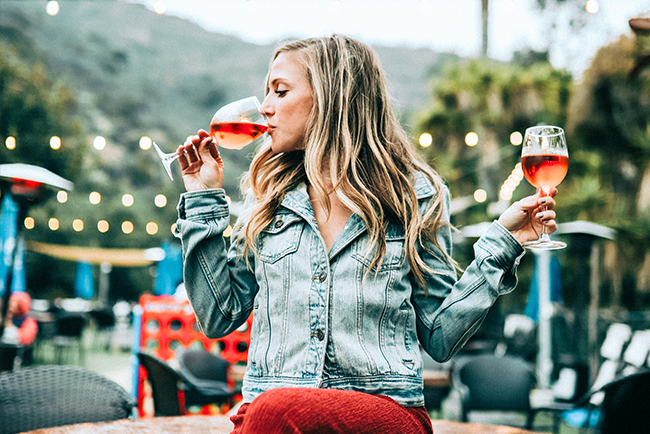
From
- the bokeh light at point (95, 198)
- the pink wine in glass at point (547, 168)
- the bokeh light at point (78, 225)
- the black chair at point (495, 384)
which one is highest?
the bokeh light at point (95, 198)

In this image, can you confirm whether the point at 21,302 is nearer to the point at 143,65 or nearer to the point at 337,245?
the point at 337,245

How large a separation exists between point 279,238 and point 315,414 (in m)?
0.61

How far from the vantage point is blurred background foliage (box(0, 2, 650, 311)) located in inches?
415

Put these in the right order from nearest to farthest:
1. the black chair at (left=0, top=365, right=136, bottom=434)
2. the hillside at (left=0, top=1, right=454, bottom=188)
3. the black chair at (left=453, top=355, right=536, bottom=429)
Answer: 1. the black chair at (left=0, top=365, right=136, bottom=434)
2. the black chair at (left=453, top=355, right=536, bottom=429)
3. the hillside at (left=0, top=1, right=454, bottom=188)

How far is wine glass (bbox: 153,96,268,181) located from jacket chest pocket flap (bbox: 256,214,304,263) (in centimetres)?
24

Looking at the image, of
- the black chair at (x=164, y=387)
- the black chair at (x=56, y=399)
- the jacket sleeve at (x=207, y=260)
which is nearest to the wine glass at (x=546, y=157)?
the jacket sleeve at (x=207, y=260)

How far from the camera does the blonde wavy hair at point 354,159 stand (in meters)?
1.38

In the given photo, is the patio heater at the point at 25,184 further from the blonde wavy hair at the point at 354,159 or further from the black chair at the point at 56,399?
the blonde wavy hair at the point at 354,159

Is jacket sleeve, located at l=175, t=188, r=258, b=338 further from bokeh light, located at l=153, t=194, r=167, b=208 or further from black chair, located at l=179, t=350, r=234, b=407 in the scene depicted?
bokeh light, located at l=153, t=194, r=167, b=208

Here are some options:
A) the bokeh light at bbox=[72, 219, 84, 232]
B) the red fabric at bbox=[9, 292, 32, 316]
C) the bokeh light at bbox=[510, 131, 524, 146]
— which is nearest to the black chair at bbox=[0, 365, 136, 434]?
the red fabric at bbox=[9, 292, 32, 316]

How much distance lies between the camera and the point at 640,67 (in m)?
3.26

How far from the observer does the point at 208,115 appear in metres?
34.0

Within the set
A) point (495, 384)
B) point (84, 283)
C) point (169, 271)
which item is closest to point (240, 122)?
point (495, 384)

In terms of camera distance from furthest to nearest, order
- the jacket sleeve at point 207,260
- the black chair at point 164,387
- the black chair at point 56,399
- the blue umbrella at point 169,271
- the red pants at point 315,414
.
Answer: the blue umbrella at point 169,271, the black chair at point 164,387, the black chair at point 56,399, the jacket sleeve at point 207,260, the red pants at point 315,414
